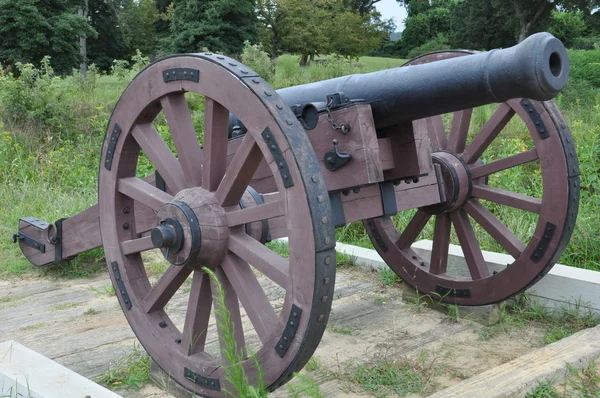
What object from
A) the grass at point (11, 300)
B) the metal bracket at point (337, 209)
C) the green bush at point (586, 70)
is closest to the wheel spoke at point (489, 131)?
the metal bracket at point (337, 209)

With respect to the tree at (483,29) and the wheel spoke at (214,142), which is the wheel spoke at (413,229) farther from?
the tree at (483,29)

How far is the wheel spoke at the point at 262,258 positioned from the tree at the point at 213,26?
19442mm

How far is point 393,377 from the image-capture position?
3.07m

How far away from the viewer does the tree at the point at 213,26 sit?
70.8ft

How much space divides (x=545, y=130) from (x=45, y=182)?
560 cm

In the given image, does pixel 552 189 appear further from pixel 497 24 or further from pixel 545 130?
pixel 497 24

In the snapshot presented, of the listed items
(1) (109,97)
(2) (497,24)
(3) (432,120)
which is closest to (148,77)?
(3) (432,120)

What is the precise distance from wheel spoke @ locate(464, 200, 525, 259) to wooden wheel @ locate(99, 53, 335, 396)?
1.37 meters

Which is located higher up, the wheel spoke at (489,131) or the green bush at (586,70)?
the green bush at (586,70)

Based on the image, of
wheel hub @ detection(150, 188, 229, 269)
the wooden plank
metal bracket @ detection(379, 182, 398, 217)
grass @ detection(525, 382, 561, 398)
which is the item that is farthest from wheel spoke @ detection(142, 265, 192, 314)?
grass @ detection(525, 382, 561, 398)

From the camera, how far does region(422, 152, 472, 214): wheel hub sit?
3.76 metres

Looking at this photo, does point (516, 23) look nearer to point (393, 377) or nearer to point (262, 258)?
point (393, 377)

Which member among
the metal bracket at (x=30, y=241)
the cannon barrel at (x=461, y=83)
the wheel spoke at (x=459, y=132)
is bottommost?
the metal bracket at (x=30, y=241)

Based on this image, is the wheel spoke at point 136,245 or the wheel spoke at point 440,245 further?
the wheel spoke at point 440,245
